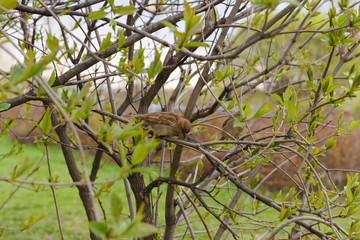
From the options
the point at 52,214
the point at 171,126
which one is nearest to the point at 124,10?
the point at 171,126

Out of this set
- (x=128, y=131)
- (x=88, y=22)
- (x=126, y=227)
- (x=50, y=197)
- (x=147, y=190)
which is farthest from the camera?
(x=50, y=197)

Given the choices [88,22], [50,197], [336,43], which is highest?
[88,22]

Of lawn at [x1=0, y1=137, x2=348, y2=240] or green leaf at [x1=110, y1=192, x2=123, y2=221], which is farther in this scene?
lawn at [x1=0, y1=137, x2=348, y2=240]

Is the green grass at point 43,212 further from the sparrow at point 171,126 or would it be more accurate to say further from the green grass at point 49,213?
the sparrow at point 171,126

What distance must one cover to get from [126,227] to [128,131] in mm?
234

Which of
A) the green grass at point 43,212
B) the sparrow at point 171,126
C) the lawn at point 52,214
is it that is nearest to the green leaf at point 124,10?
the sparrow at point 171,126

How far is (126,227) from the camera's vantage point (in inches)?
18.5

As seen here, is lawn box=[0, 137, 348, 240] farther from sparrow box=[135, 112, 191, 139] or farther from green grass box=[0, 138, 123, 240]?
sparrow box=[135, 112, 191, 139]

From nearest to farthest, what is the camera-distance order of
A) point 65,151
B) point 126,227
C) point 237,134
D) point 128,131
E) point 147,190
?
1. point 126,227
2. point 128,131
3. point 147,190
4. point 237,134
5. point 65,151

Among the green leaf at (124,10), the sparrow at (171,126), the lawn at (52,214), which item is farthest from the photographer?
the lawn at (52,214)

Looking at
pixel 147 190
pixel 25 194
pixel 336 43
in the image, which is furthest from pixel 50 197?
pixel 336 43

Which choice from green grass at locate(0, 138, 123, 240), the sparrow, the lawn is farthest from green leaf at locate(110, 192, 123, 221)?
green grass at locate(0, 138, 123, 240)

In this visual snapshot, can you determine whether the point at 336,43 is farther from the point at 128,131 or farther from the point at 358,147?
the point at 358,147

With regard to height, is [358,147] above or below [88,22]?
below
